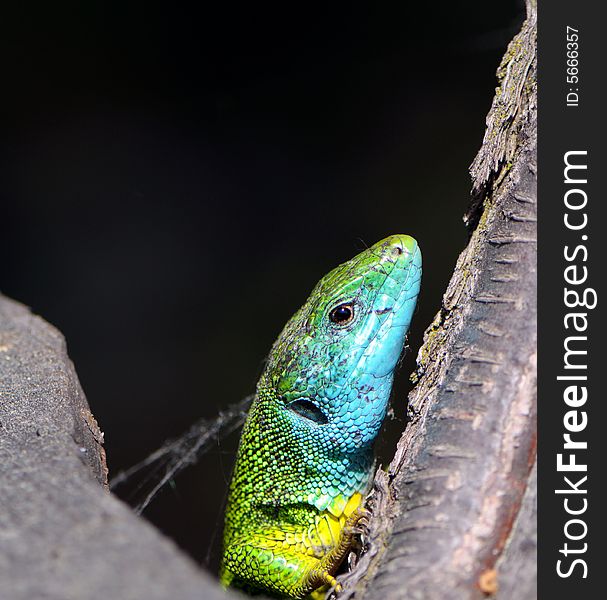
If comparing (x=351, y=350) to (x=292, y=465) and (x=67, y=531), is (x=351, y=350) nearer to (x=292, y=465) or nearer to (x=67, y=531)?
(x=292, y=465)

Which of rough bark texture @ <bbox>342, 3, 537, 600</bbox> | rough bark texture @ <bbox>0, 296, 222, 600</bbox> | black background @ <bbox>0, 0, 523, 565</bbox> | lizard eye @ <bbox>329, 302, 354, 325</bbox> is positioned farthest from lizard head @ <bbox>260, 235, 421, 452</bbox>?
black background @ <bbox>0, 0, 523, 565</bbox>

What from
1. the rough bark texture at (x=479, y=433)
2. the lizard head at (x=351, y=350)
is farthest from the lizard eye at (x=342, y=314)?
the rough bark texture at (x=479, y=433)

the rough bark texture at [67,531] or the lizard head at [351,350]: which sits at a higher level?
the lizard head at [351,350]

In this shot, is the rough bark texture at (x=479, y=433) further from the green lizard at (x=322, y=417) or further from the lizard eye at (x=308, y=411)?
the lizard eye at (x=308, y=411)

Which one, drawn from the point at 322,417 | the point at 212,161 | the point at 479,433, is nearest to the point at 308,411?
the point at 322,417

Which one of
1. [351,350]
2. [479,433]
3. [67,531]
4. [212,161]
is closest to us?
[67,531]

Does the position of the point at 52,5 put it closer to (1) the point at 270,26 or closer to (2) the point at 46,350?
(1) the point at 270,26

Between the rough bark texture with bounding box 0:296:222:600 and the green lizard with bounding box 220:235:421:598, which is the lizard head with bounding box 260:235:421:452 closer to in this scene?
the green lizard with bounding box 220:235:421:598
